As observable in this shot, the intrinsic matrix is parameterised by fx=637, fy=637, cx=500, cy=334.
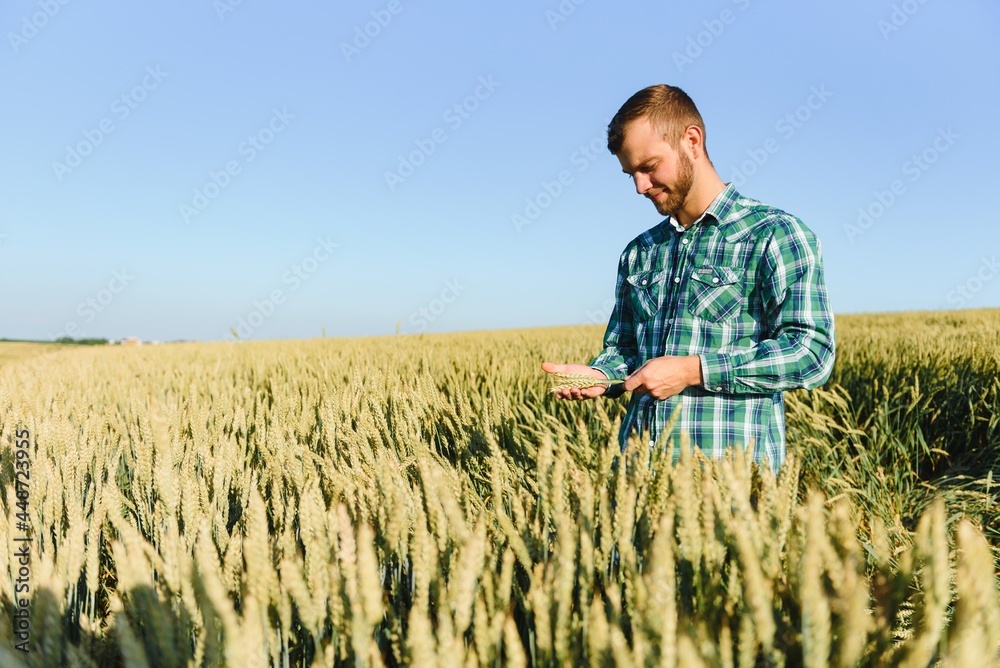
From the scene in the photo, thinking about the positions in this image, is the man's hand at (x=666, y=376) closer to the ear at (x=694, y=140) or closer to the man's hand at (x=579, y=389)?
the man's hand at (x=579, y=389)

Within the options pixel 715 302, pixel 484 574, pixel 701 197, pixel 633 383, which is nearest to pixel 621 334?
pixel 715 302

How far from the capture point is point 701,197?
176cm

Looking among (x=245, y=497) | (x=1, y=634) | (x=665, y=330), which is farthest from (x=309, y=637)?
(x=665, y=330)

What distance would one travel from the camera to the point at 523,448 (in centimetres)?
253

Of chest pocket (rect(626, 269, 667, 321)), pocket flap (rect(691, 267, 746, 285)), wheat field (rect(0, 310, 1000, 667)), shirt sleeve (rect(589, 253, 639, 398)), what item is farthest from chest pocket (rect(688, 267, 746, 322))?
wheat field (rect(0, 310, 1000, 667))

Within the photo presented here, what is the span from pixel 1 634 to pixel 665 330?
5.11 feet

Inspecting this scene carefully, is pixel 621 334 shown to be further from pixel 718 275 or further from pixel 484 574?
pixel 484 574

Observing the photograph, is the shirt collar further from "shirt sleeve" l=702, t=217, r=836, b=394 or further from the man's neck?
"shirt sleeve" l=702, t=217, r=836, b=394

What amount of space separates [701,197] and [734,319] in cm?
35

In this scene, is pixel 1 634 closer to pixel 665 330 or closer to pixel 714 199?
pixel 665 330

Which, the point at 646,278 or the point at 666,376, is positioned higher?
the point at 646,278

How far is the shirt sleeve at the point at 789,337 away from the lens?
5.08ft

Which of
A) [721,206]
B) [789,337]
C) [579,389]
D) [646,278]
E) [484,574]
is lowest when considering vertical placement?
[484,574]

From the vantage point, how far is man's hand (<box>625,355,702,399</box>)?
1.48m
